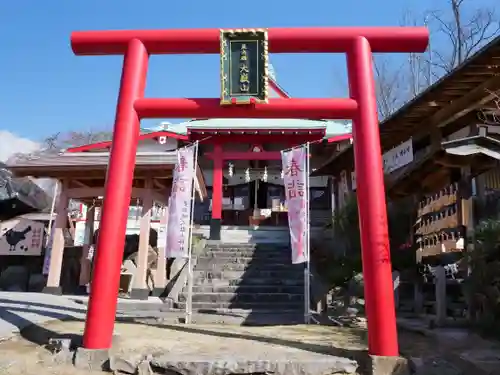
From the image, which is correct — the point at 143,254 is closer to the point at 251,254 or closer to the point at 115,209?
the point at 251,254

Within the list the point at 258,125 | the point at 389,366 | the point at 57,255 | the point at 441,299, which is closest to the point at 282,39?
the point at 389,366

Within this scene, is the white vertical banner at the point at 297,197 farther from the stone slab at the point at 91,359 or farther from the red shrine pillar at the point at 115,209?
the stone slab at the point at 91,359

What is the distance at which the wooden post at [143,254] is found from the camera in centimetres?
1247

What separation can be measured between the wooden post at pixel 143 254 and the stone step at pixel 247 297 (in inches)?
59.0

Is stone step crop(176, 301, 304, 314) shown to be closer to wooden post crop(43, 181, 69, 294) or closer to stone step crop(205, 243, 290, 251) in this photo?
stone step crop(205, 243, 290, 251)

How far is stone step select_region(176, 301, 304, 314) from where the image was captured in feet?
35.8

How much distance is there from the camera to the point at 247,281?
12.3 m

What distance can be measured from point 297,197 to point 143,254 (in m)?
5.20

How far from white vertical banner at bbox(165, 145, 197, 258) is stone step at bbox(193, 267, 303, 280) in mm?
3034

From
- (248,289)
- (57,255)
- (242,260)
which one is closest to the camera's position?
(248,289)

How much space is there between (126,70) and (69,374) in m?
4.22

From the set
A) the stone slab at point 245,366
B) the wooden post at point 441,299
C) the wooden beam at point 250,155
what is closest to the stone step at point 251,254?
the wooden beam at point 250,155

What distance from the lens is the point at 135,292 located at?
40.8ft

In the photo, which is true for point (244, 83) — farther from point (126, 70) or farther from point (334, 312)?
point (334, 312)
